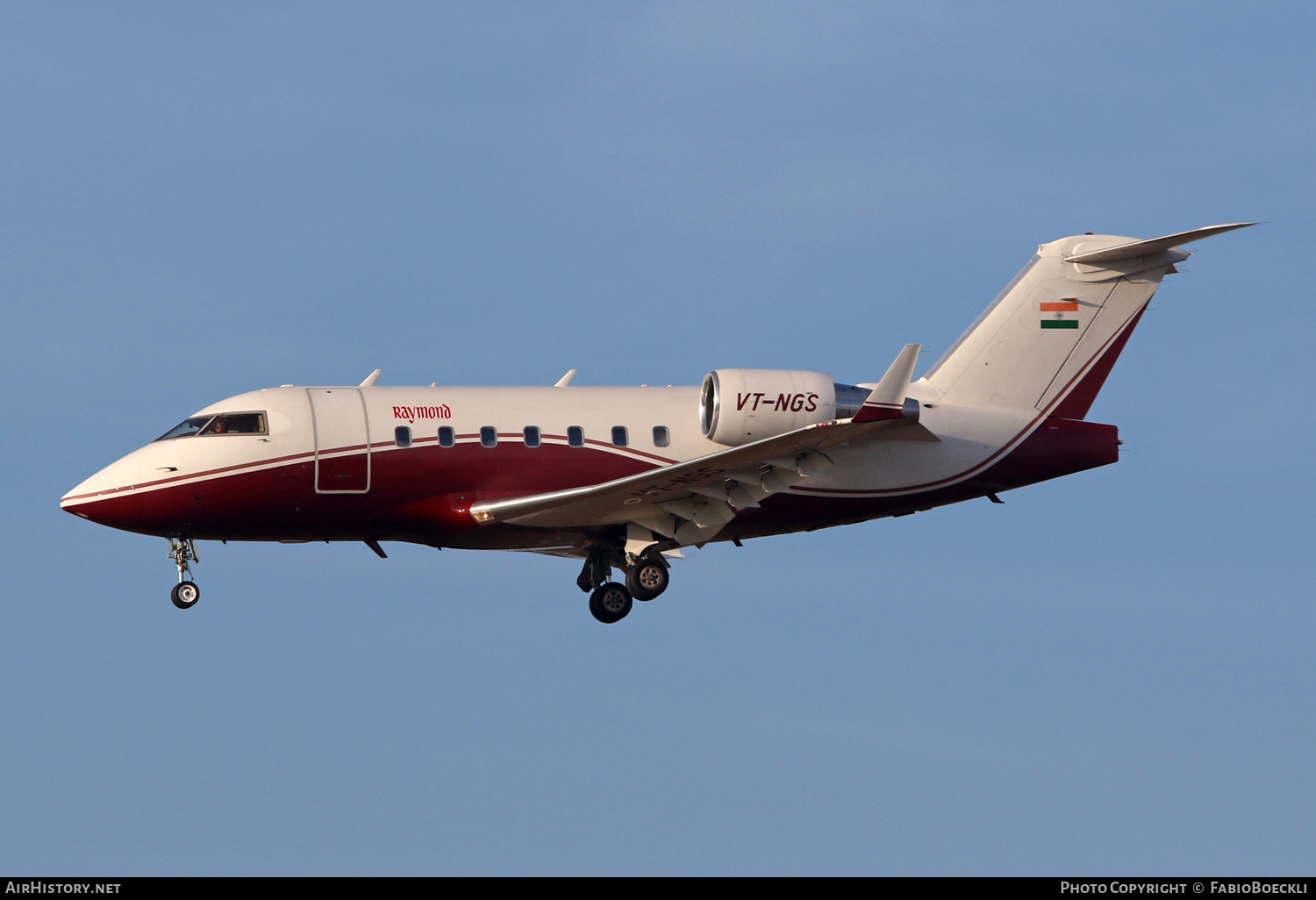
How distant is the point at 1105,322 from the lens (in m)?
32.4

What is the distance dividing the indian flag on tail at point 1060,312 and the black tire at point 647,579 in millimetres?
8737

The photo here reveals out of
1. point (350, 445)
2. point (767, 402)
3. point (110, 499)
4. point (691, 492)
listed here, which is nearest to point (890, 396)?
point (767, 402)

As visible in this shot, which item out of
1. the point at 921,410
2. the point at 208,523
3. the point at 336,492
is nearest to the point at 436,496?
the point at 336,492

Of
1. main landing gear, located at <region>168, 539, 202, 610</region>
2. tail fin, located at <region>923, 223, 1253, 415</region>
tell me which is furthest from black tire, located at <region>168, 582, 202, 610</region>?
tail fin, located at <region>923, 223, 1253, 415</region>

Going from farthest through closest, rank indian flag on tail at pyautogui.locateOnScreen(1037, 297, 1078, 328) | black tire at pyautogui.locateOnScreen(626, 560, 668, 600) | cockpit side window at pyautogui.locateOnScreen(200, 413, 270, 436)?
indian flag on tail at pyautogui.locateOnScreen(1037, 297, 1078, 328) < black tire at pyautogui.locateOnScreen(626, 560, 668, 600) < cockpit side window at pyautogui.locateOnScreen(200, 413, 270, 436)

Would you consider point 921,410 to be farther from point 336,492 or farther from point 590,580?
point 336,492

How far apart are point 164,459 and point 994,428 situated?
1480 centimetres

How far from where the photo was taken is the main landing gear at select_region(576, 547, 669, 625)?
30234mm

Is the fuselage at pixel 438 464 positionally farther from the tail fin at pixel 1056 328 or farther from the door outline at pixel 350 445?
the tail fin at pixel 1056 328

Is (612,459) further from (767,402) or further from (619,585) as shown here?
(767,402)

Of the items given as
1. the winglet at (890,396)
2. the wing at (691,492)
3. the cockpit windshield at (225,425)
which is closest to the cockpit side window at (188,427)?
the cockpit windshield at (225,425)

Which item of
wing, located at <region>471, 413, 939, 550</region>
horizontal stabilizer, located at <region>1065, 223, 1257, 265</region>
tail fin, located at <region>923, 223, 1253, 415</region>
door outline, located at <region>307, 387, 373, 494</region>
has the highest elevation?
horizontal stabilizer, located at <region>1065, 223, 1257, 265</region>

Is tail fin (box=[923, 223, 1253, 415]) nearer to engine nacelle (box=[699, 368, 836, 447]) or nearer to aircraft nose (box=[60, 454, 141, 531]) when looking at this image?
engine nacelle (box=[699, 368, 836, 447])

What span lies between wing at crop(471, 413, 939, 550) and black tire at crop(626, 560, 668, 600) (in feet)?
1.40
